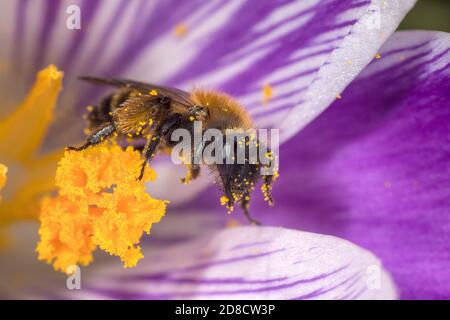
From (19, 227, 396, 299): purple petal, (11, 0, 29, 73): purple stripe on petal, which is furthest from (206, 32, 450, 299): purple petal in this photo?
(11, 0, 29, 73): purple stripe on petal

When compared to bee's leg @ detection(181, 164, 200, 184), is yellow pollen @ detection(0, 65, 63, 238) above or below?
above

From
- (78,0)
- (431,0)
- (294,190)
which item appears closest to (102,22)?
(78,0)

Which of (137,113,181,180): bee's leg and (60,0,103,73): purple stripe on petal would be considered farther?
(60,0,103,73): purple stripe on petal

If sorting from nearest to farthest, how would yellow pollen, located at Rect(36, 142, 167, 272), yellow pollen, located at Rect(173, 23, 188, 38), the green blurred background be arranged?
yellow pollen, located at Rect(36, 142, 167, 272) < yellow pollen, located at Rect(173, 23, 188, 38) < the green blurred background

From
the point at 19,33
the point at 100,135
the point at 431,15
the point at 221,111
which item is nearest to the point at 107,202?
the point at 100,135

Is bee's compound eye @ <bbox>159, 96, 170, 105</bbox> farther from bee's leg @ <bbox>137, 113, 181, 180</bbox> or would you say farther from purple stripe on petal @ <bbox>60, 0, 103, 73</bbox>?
purple stripe on petal @ <bbox>60, 0, 103, 73</bbox>

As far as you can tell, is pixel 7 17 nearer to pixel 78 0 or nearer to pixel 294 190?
pixel 78 0
